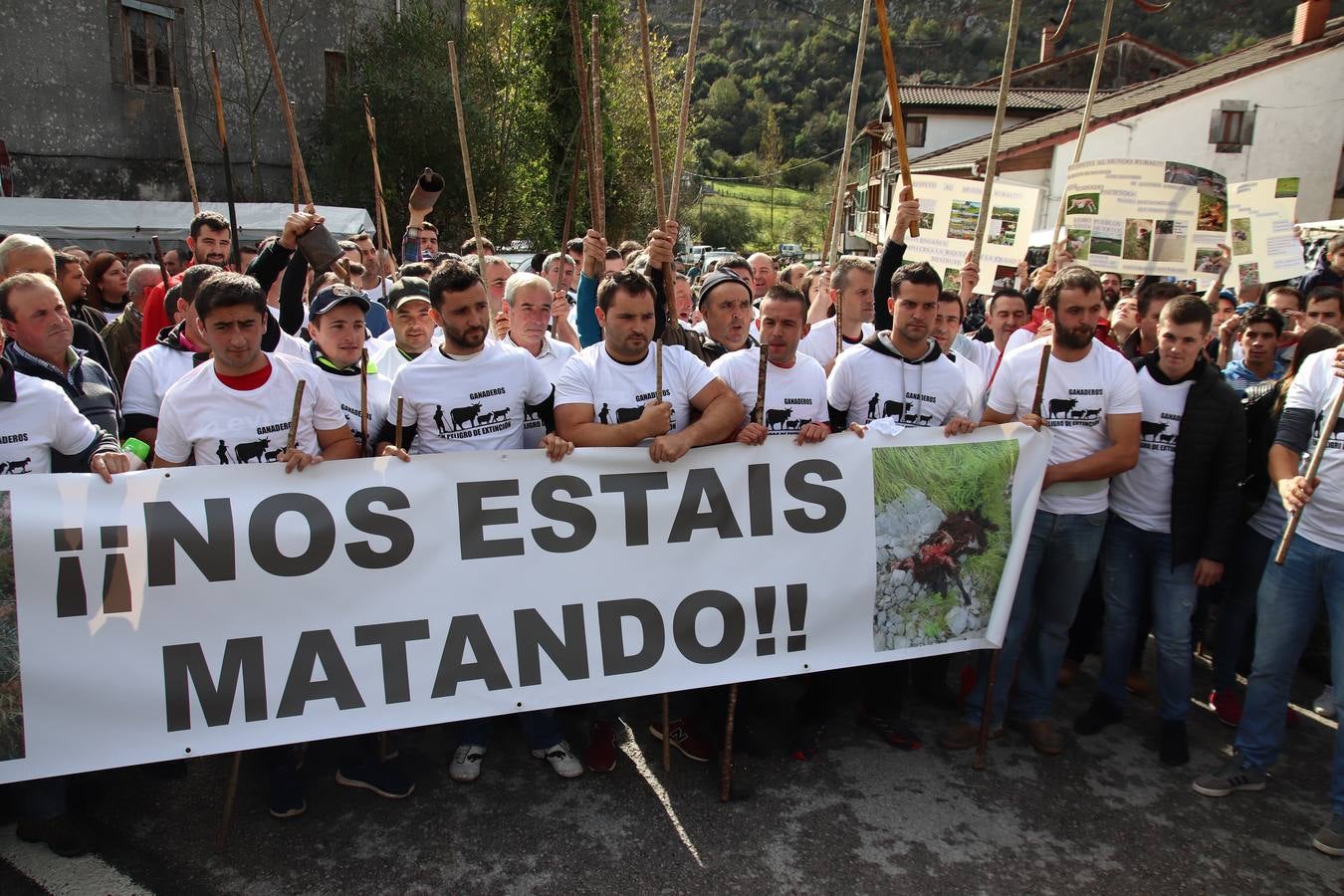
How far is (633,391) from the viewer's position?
13.3 ft

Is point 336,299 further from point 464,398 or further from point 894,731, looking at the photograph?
point 894,731

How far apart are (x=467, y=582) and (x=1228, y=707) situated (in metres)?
3.73

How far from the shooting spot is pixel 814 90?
84688mm

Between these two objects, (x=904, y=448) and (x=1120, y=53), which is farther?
(x=1120, y=53)

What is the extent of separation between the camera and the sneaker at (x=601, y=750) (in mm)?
4137

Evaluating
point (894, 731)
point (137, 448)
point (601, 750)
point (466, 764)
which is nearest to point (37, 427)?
point (137, 448)

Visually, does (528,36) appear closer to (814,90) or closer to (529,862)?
(529,862)

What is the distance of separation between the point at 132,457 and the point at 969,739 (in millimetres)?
3735

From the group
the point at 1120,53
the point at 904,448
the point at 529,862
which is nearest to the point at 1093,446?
the point at 904,448

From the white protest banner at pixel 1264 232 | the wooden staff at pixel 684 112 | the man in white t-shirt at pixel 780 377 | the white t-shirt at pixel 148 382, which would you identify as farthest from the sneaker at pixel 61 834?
the white protest banner at pixel 1264 232

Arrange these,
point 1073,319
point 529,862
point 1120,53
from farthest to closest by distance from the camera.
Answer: point 1120,53
point 1073,319
point 529,862

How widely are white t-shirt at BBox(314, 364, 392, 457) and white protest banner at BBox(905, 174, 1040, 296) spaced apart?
471 centimetres

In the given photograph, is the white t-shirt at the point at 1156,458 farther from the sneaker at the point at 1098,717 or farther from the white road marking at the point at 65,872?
the white road marking at the point at 65,872

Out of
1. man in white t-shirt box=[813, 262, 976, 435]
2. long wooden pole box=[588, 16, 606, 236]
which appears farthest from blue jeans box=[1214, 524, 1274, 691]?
long wooden pole box=[588, 16, 606, 236]
